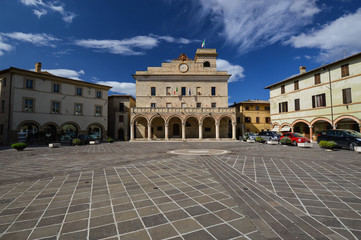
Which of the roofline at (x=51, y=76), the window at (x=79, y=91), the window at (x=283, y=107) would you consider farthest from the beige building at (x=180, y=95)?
the window at (x=79, y=91)

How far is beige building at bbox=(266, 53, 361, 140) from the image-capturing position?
18.5m

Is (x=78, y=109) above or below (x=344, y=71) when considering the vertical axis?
below

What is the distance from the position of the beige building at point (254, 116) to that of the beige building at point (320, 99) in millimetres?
4755

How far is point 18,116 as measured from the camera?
21.2 meters

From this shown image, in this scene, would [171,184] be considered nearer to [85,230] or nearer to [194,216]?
[194,216]

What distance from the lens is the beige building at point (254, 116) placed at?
33.8m

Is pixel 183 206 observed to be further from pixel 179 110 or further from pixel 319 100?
pixel 319 100

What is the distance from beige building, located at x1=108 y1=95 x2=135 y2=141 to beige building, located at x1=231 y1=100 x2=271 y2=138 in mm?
23827

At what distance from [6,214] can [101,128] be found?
28.4 metres

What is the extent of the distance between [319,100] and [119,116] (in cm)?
3259

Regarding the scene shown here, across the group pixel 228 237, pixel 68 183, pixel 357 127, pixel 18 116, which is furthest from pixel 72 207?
pixel 357 127

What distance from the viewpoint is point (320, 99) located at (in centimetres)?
2178

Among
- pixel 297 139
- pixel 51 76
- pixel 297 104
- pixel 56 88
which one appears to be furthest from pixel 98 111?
pixel 297 104

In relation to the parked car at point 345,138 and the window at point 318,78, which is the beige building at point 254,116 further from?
the parked car at point 345,138
